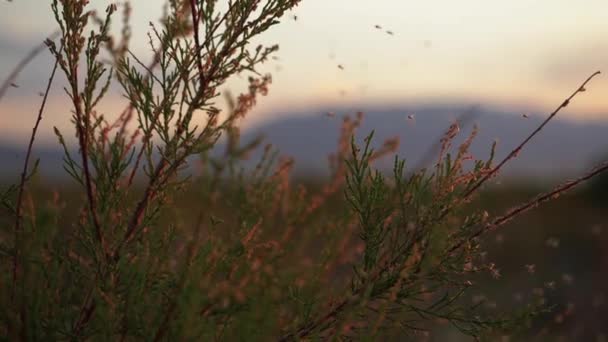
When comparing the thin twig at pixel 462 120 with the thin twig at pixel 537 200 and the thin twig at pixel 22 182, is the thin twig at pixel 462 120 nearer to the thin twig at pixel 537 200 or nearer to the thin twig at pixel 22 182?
the thin twig at pixel 537 200

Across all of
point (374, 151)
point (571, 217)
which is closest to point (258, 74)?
point (374, 151)

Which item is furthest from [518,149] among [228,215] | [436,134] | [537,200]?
[436,134]

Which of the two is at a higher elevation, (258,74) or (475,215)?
(258,74)

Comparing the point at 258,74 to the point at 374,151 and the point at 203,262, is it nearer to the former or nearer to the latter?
the point at 374,151

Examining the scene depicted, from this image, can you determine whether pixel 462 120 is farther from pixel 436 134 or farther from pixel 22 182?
pixel 436 134

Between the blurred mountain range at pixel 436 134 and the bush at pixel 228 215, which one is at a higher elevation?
the blurred mountain range at pixel 436 134

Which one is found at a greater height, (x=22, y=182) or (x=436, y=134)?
(x=436, y=134)

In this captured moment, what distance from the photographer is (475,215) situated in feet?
9.75

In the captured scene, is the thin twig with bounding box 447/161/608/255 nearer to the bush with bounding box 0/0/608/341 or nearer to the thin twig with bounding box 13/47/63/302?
the bush with bounding box 0/0/608/341

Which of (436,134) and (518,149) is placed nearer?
(518,149)

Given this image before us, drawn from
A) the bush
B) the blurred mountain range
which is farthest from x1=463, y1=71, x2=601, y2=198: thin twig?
the blurred mountain range

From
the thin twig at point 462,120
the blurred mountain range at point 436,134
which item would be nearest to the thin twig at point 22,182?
the thin twig at point 462,120

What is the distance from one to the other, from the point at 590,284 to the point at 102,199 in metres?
12.5

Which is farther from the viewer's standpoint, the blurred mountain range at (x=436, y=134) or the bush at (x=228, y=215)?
the blurred mountain range at (x=436, y=134)
